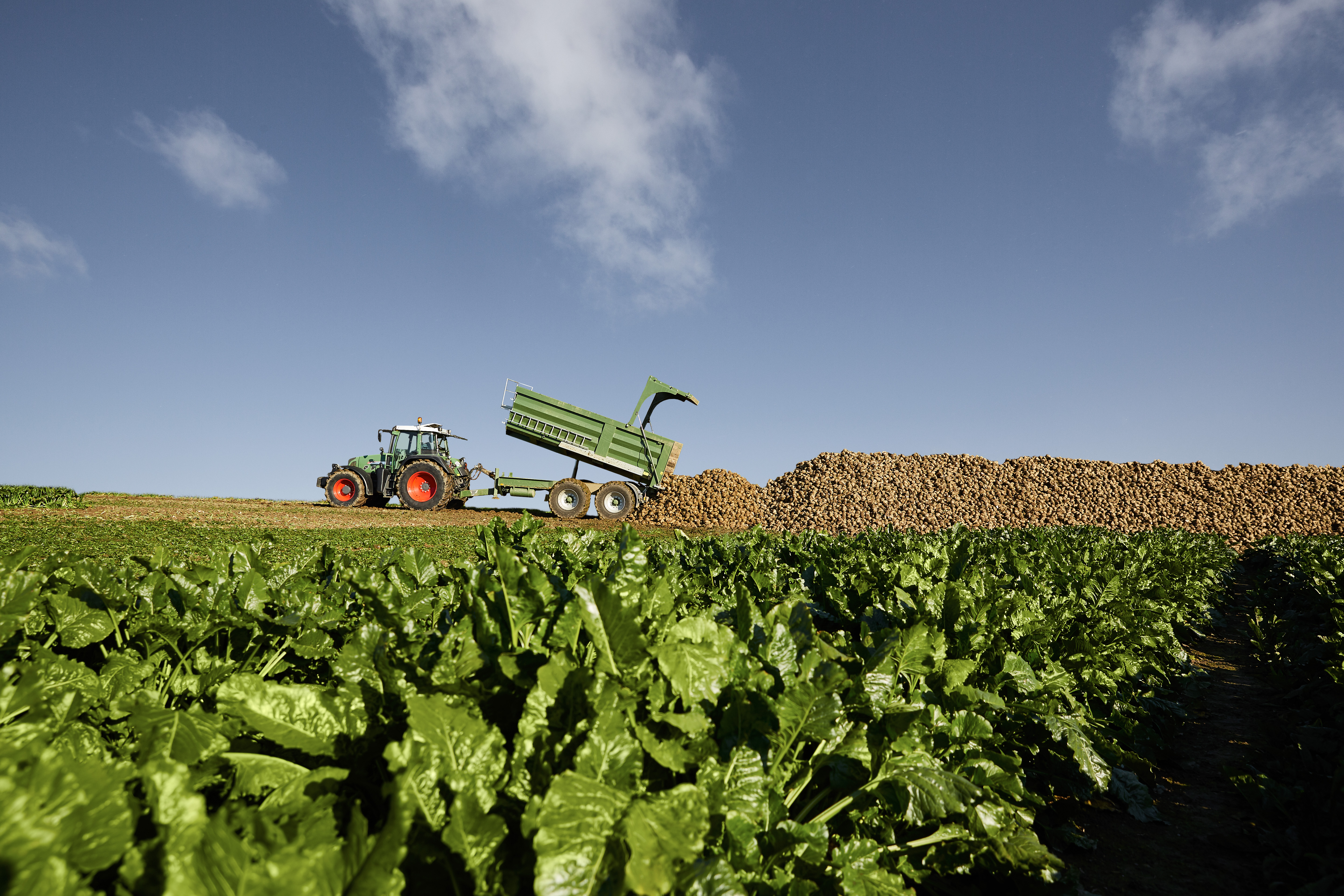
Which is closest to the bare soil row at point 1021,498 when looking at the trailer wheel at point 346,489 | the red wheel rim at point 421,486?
the red wheel rim at point 421,486

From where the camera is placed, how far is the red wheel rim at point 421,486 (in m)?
19.4

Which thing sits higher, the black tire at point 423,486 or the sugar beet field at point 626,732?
the black tire at point 423,486

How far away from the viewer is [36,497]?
24797 millimetres

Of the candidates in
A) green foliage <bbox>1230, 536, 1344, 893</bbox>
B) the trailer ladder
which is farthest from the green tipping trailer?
green foliage <bbox>1230, 536, 1344, 893</bbox>

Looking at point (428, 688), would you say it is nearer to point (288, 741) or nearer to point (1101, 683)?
point (288, 741)

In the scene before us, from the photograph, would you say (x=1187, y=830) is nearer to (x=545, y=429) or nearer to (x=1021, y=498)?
(x=545, y=429)

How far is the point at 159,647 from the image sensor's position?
7.38 feet

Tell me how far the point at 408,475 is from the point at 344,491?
278 cm

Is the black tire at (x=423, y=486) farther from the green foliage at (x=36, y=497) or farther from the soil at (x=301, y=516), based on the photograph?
the green foliage at (x=36, y=497)

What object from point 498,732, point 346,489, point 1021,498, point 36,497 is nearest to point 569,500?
point 346,489

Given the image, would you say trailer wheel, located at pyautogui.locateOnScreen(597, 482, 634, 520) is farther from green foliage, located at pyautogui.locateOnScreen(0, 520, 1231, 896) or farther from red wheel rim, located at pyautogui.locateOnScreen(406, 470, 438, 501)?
green foliage, located at pyautogui.locateOnScreen(0, 520, 1231, 896)

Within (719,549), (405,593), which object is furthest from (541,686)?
(719,549)

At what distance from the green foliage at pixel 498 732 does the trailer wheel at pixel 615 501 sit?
16.3 metres

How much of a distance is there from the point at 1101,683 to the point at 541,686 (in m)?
4.23
